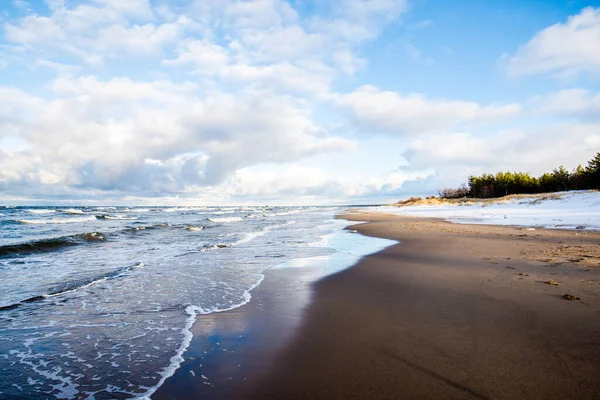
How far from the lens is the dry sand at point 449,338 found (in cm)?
327

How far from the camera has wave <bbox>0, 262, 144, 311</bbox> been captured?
23.6 ft

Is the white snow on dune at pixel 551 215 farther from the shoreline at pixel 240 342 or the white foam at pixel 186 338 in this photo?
the white foam at pixel 186 338

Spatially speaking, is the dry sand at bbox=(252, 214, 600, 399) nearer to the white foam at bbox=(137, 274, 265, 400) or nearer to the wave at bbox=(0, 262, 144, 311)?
the white foam at bbox=(137, 274, 265, 400)

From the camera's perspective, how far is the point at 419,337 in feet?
14.8

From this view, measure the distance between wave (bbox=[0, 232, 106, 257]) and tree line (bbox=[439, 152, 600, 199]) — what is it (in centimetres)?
7821

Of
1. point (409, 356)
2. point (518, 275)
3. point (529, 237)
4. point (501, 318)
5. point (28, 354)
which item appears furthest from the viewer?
point (529, 237)

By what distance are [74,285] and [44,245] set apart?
10.4 m

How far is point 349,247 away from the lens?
48.8 feet

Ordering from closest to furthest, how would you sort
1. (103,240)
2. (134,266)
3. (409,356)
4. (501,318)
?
1. (409,356)
2. (501,318)
3. (134,266)
4. (103,240)

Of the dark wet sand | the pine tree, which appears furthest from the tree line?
the dark wet sand

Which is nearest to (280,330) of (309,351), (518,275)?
(309,351)

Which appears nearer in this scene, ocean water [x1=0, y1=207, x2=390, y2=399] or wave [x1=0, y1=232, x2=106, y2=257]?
ocean water [x1=0, y1=207, x2=390, y2=399]

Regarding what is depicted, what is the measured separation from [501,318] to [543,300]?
4.61 feet

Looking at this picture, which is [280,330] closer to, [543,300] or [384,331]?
[384,331]
